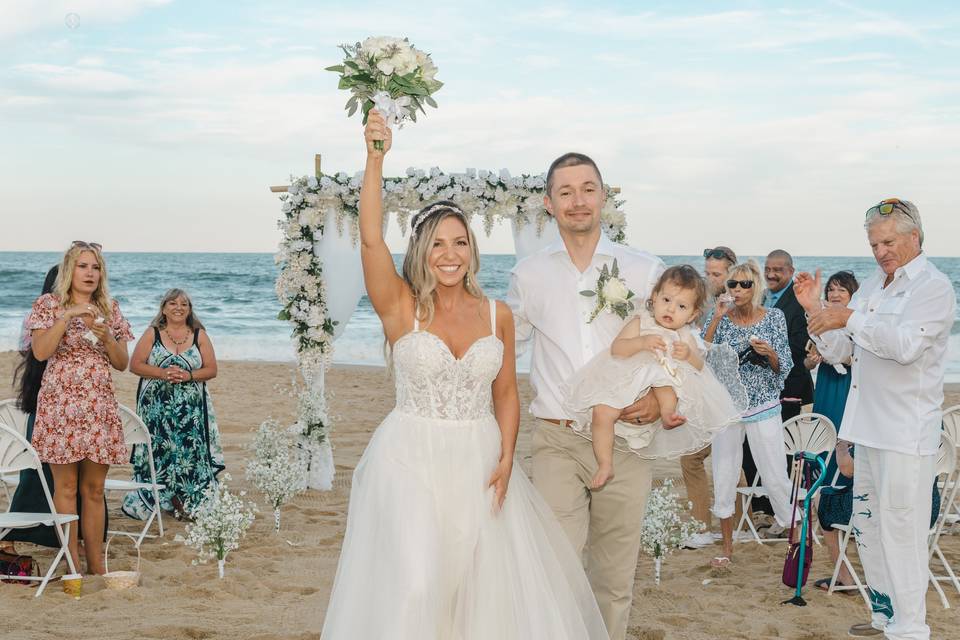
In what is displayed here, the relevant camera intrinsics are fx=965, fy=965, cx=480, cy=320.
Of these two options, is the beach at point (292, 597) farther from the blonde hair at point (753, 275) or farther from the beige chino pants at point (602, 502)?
the blonde hair at point (753, 275)

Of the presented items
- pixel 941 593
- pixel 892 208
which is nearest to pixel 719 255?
pixel 892 208

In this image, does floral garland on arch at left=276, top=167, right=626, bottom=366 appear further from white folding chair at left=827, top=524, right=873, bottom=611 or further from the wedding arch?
white folding chair at left=827, top=524, right=873, bottom=611

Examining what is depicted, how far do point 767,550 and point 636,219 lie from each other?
28303 mm

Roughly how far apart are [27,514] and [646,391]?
4.37 meters

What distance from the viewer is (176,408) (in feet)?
27.6

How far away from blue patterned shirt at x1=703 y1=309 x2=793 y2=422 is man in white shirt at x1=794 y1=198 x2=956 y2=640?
188cm

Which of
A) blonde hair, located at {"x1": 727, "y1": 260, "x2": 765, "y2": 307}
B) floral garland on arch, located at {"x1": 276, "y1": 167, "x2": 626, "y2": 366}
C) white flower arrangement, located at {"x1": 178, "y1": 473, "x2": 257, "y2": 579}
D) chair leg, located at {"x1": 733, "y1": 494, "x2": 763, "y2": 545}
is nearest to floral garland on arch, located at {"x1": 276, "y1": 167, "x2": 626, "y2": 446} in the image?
floral garland on arch, located at {"x1": 276, "y1": 167, "x2": 626, "y2": 366}

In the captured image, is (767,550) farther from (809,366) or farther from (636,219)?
(636,219)

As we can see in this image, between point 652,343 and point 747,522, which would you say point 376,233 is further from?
point 747,522

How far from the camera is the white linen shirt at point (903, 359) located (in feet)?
15.9

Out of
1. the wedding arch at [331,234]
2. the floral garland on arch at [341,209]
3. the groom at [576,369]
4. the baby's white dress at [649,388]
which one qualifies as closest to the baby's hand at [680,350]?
the baby's white dress at [649,388]

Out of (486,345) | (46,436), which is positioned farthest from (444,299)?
(46,436)

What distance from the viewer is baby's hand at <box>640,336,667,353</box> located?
14.3 feet

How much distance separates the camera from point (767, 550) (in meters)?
7.77
